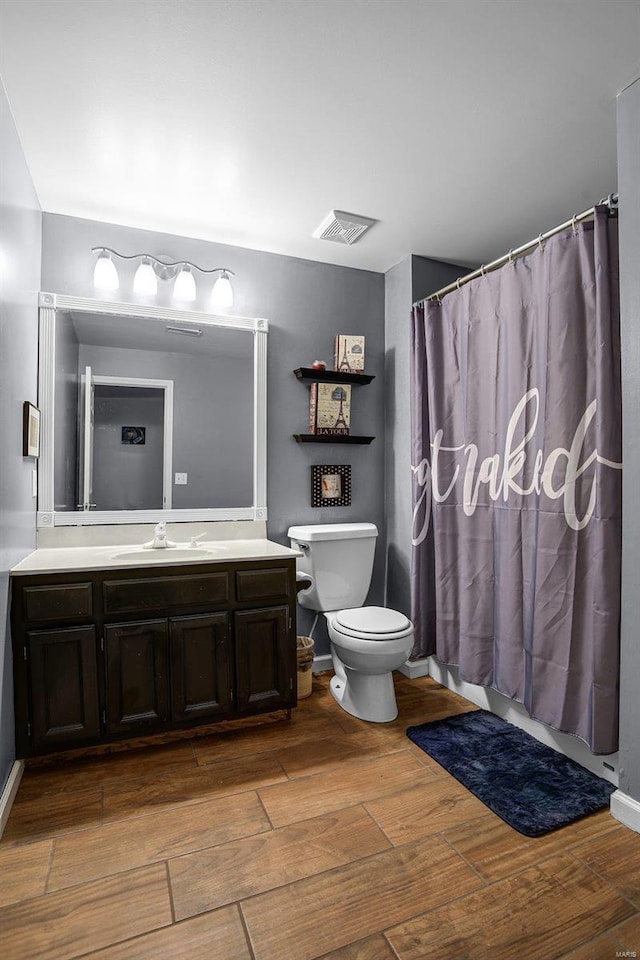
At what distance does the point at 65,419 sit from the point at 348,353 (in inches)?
61.7

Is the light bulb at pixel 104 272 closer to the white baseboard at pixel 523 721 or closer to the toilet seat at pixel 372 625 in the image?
the toilet seat at pixel 372 625

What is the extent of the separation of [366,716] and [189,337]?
210 cm

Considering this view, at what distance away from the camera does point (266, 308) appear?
2.93 m

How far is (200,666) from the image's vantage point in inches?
86.7

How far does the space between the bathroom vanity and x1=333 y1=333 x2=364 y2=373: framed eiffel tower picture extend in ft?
3.95

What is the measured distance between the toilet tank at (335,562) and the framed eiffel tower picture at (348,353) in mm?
936

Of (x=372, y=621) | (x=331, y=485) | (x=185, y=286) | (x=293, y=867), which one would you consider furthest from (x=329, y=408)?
(x=293, y=867)

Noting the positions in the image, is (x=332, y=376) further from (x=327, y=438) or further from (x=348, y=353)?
(x=327, y=438)

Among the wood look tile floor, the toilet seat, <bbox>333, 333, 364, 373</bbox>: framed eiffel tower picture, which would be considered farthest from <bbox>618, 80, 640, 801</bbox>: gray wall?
<bbox>333, 333, 364, 373</bbox>: framed eiffel tower picture

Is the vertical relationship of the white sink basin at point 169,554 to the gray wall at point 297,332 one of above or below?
below

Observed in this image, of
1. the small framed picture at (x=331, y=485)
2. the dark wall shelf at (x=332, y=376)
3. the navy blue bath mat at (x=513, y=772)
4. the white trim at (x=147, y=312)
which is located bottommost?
the navy blue bath mat at (x=513, y=772)

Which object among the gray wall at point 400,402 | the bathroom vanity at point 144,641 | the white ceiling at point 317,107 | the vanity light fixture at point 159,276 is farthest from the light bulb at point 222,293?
the bathroom vanity at point 144,641

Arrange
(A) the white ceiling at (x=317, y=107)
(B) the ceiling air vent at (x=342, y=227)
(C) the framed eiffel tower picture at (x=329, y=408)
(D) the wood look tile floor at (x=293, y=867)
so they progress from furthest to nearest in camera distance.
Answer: (C) the framed eiffel tower picture at (x=329, y=408)
(B) the ceiling air vent at (x=342, y=227)
(A) the white ceiling at (x=317, y=107)
(D) the wood look tile floor at (x=293, y=867)

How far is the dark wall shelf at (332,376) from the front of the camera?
291 cm
